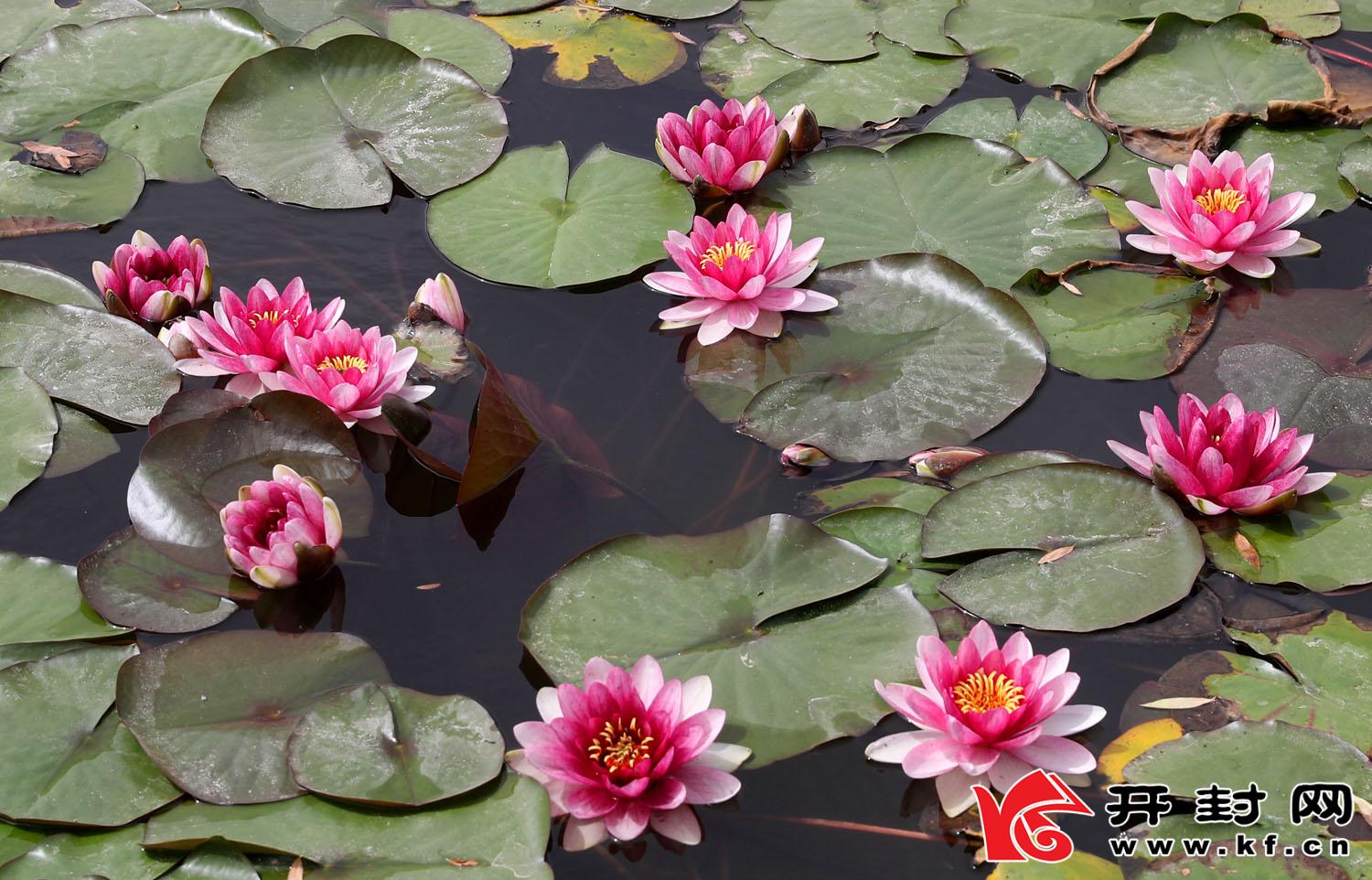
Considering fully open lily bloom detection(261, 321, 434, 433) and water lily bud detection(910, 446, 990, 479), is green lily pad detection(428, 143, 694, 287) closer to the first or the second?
fully open lily bloom detection(261, 321, 434, 433)

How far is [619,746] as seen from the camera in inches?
96.2

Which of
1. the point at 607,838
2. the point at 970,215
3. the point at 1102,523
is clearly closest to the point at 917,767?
the point at 607,838

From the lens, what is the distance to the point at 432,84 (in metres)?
4.62

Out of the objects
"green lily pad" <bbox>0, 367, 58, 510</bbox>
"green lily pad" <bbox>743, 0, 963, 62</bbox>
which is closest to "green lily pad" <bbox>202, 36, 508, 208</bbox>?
"green lily pad" <bbox>0, 367, 58, 510</bbox>

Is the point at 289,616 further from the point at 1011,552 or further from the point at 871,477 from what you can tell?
the point at 1011,552

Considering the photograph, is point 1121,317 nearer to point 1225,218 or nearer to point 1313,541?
point 1225,218

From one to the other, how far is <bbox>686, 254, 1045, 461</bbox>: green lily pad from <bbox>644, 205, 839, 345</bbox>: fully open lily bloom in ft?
0.23

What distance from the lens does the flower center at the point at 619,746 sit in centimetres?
242

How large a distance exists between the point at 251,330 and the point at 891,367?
196cm

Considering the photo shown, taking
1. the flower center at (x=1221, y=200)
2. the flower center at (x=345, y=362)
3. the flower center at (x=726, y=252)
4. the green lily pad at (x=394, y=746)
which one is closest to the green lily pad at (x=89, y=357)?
the flower center at (x=345, y=362)

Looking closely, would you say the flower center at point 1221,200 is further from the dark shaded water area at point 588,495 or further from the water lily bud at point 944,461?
the water lily bud at point 944,461

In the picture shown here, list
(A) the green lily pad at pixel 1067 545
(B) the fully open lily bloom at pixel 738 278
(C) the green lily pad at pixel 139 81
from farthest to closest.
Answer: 1. (C) the green lily pad at pixel 139 81
2. (B) the fully open lily bloom at pixel 738 278
3. (A) the green lily pad at pixel 1067 545

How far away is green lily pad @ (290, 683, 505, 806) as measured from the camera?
A: 245cm

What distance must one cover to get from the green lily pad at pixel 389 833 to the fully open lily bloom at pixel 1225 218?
2831 millimetres
